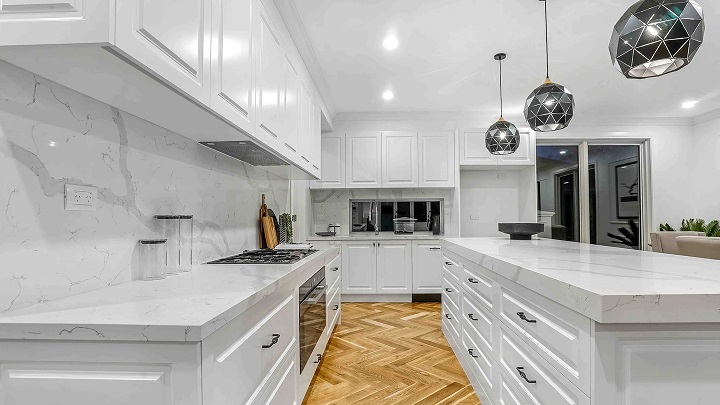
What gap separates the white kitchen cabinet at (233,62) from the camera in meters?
1.45

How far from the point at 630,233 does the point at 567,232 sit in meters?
0.92

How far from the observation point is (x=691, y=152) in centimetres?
535

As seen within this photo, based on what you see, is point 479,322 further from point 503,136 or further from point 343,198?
point 343,198

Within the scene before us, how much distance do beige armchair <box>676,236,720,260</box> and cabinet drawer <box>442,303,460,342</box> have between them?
183cm

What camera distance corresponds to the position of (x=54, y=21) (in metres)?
0.89

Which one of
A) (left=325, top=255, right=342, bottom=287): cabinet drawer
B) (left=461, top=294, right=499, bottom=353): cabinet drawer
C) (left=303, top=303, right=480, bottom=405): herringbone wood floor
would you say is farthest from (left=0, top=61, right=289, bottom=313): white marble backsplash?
(left=461, top=294, right=499, bottom=353): cabinet drawer

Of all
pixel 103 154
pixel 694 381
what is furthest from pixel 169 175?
pixel 694 381

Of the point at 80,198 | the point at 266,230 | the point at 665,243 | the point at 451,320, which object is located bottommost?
the point at 451,320

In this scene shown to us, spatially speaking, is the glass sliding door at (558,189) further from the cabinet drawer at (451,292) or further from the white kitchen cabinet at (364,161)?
the cabinet drawer at (451,292)

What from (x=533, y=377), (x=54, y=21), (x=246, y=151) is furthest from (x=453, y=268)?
(x=54, y=21)

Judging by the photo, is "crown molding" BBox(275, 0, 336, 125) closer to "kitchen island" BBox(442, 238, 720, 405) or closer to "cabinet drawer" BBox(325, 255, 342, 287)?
"cabinet drawer" BBox(325, 255, 342, 287)

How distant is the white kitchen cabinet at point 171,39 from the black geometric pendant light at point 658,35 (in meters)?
1.62

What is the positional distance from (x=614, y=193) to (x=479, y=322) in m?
4.57

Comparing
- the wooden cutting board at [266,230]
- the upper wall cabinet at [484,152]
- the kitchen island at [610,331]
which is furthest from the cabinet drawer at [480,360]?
the upper wall cabinet at [484,152]
